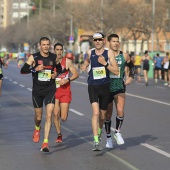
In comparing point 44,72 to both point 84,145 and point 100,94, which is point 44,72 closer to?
point 100,94

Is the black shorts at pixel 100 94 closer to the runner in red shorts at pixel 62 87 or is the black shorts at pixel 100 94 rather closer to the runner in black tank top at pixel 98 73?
the runner in black tank top at pixel 98 73

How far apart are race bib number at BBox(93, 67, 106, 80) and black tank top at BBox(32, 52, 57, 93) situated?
0.72m

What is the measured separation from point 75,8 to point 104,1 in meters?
5.55

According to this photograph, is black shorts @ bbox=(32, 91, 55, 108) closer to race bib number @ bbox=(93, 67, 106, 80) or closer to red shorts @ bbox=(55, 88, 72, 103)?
race bib number @ bbox=(93, 67, 106, 80)

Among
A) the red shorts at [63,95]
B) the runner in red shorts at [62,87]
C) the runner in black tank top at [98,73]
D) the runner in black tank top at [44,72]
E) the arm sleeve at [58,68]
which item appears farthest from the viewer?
the red shorts at [63,95]

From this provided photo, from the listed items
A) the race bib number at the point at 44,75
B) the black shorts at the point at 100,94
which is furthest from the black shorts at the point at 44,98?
the black shorts at the point at 100,94

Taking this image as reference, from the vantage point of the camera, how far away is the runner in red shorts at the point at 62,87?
44.7 feet

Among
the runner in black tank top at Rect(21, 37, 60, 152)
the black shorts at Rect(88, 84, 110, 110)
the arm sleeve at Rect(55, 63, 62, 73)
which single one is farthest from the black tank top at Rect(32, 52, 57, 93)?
the black shorts at Rect(88, 84, 110, 110)

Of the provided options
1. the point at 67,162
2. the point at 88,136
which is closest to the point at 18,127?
the point at 88,136

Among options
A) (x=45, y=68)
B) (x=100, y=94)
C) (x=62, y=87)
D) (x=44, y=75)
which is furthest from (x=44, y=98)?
(x=62, y=87)

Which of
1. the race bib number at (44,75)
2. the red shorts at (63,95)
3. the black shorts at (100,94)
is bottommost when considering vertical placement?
the red shorts at (63,95)

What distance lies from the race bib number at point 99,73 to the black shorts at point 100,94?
0.17 meters

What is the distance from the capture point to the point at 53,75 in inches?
498

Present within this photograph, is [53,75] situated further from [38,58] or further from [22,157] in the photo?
[22,157]
